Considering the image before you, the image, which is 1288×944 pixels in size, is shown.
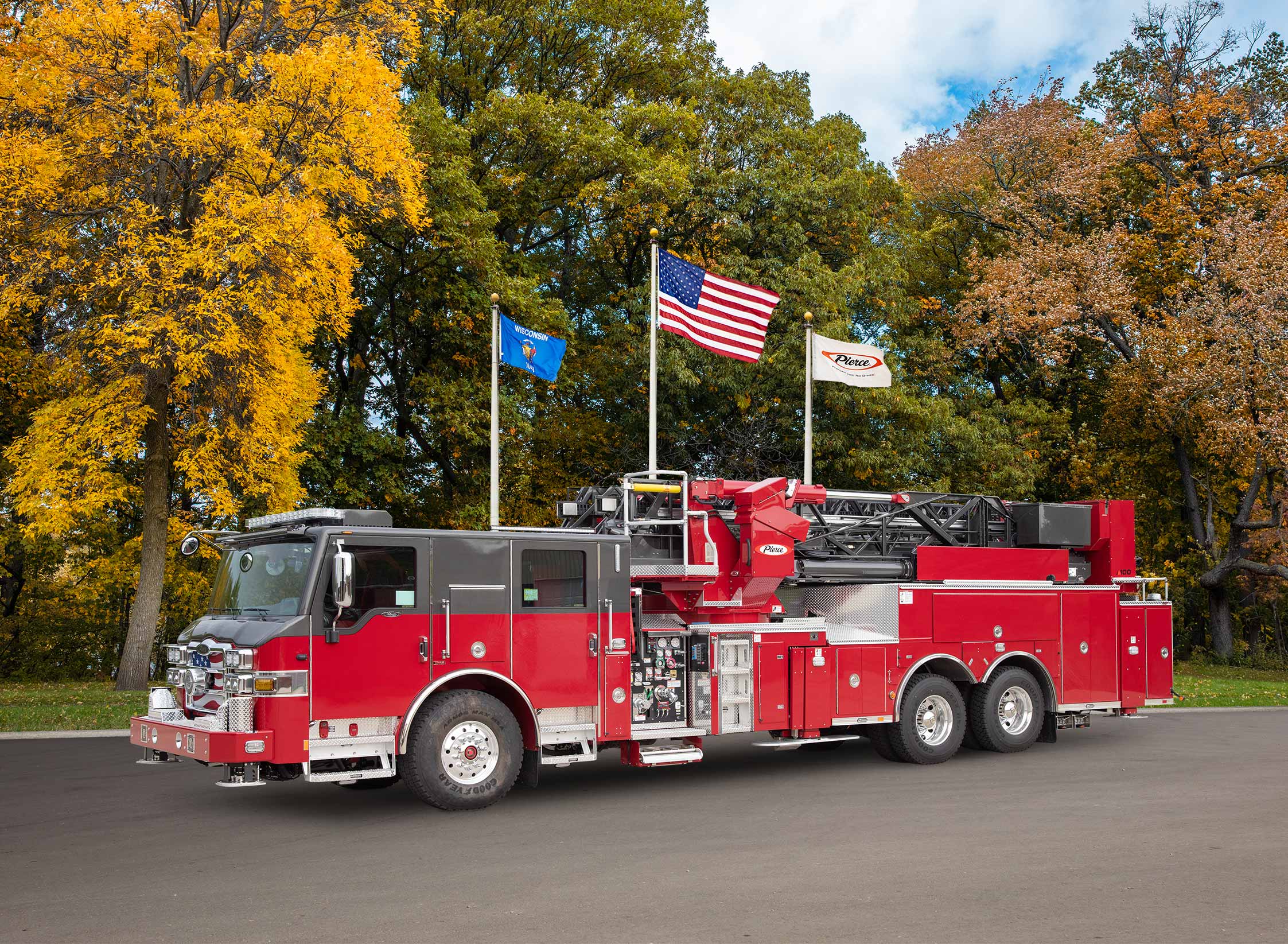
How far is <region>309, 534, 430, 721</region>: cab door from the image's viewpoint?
32.6 feet

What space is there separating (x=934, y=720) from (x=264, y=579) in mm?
7969

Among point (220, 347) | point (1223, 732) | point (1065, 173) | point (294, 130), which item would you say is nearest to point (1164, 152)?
point (1065, 173)

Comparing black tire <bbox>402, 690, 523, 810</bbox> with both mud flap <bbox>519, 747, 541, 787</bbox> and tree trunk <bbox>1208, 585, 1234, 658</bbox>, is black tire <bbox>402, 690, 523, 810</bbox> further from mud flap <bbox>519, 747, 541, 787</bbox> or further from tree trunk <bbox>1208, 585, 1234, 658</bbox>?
tree trunk <bbox>1208, 585, 1234, 658</bbox>

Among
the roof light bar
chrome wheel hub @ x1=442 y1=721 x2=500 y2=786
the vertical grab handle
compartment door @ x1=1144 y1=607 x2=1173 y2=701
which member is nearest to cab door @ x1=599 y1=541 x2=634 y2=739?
chrome wheel hub @ x1=442 y1=721 x2=500 y2=786

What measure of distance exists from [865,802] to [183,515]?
18.9 metres

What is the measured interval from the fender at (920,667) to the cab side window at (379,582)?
6.09 meters

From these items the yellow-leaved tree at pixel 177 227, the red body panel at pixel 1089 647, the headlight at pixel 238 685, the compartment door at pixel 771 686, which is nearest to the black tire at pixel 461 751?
the headlight at pixel 238 685

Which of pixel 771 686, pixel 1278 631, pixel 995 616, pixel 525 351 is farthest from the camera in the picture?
pixel 1278 631

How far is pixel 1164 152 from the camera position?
36.7 meters

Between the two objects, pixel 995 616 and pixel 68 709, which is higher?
pixel 995 616

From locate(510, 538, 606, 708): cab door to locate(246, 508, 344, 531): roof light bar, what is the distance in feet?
5.55

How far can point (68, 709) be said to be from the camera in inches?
730

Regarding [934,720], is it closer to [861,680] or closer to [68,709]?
[861,680]

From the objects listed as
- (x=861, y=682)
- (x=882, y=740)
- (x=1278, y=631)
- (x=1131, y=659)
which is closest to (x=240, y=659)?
(x=861, y=682)
